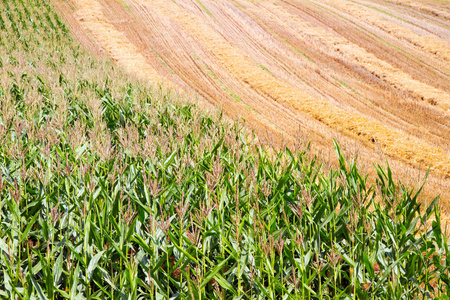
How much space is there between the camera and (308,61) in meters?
16.0

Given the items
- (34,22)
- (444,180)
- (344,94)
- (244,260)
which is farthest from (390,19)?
(244,260)

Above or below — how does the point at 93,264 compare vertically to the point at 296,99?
above

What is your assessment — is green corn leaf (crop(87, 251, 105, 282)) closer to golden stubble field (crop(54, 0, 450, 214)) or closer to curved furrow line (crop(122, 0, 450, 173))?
golden stubble field (crop(54, 0, 450, 214))

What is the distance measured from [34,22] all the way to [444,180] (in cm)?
1853

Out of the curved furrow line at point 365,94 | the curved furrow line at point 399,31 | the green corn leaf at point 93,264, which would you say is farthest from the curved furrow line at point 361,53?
the green corn leaf at point 93,264

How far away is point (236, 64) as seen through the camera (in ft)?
50.2

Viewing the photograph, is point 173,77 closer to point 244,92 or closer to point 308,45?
point 244,92

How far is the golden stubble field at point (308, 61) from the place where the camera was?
10430 millimetres

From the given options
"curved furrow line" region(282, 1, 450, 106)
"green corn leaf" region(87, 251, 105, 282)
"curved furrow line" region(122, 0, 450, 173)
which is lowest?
"curved furrow line" region(122, 0, 450, 173)

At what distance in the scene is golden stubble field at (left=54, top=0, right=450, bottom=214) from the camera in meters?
10.4

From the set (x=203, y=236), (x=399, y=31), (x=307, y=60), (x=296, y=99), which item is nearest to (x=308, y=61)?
(x=307, y=60)

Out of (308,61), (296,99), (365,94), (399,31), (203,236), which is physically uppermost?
(203,236)

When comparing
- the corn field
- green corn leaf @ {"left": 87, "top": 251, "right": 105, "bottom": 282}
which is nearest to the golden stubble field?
the corn field

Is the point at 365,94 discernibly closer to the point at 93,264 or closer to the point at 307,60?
the point at 307,60
